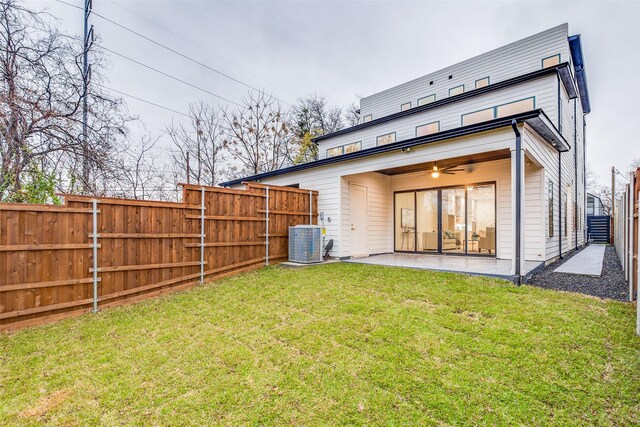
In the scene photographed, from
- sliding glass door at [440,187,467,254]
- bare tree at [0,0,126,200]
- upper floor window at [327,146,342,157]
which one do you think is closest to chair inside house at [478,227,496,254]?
sliding glass door at [440,187,467,254]

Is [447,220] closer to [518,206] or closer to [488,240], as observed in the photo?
[488,240]

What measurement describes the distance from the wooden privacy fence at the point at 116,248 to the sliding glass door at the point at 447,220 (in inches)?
210

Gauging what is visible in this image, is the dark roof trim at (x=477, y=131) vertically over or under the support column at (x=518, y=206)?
over

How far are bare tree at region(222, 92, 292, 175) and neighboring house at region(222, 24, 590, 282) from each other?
8.89 m

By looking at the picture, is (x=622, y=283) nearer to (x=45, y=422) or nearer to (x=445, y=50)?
(x=45, y=422)

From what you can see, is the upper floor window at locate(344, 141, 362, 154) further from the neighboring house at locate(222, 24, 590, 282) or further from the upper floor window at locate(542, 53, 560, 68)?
the upper floor window at locate(542, 53, 560, 68)

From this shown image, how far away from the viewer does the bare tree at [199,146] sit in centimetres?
1819

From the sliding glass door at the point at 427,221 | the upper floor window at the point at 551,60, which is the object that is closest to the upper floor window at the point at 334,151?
the sliding glass door at the point at 427,221

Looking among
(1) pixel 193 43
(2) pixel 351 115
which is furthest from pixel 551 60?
(2) pixel 351 115

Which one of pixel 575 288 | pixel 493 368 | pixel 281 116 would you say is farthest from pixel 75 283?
pixel 281 116

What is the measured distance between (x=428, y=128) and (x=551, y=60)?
4.71 meters

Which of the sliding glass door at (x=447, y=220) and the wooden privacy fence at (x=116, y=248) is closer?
the wooden privacy fence at (x=116, y=248)

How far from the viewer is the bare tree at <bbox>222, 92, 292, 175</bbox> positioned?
19250 mm

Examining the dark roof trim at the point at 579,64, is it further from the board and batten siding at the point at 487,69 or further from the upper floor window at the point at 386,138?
the upper floor window at the point at 386,138
